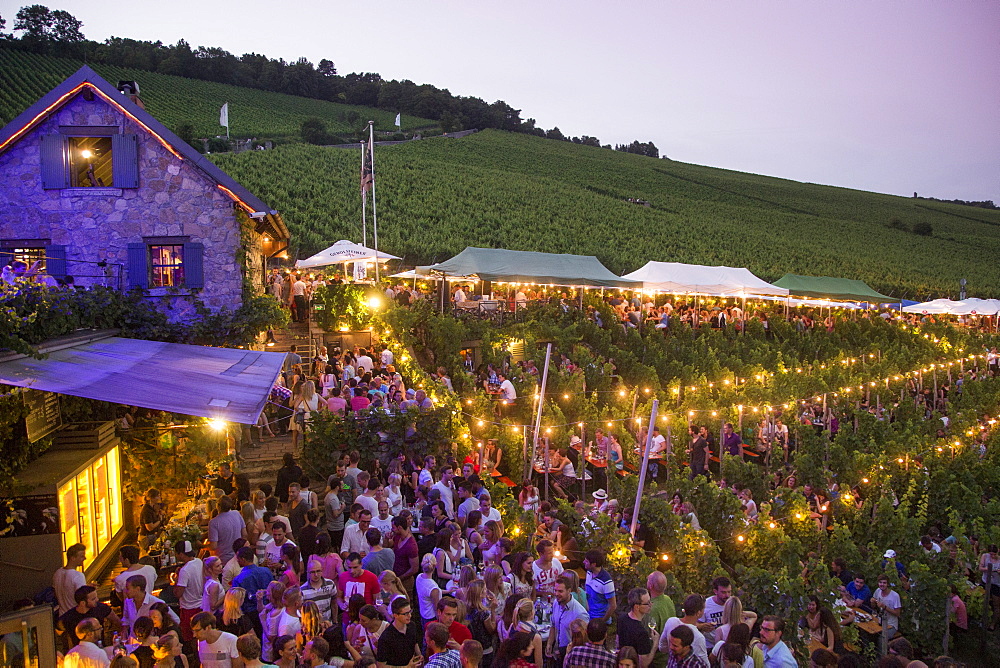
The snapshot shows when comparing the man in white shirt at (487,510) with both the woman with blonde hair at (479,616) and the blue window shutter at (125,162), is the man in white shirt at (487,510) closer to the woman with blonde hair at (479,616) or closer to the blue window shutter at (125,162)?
the woman with blonde hair at (479,616)

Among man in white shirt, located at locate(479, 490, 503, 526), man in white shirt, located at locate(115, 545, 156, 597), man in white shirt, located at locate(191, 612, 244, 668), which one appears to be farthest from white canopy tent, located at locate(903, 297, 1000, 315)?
man in white shirt, located at locate(191, 612, 244, 668)

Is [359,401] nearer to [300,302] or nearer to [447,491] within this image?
[447,491]

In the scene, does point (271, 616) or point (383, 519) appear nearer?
point (271, 616)

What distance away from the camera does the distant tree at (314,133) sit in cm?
6938

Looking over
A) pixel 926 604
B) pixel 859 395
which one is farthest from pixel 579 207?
pixel 926 604

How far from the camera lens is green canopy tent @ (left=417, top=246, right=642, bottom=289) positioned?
19562 mm

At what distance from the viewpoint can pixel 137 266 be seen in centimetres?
1378

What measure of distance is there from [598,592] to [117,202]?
12255 millimetres

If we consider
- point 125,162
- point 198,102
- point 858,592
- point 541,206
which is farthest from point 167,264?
point 198,102

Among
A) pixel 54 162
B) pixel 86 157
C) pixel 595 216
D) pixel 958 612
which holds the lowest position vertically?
pixel 958 612

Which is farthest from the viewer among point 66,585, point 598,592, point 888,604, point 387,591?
point 888,604

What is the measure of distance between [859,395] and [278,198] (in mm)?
34788

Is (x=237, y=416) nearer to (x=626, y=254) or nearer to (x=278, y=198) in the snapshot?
(x=278, y=198)

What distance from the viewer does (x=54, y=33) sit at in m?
67.2
